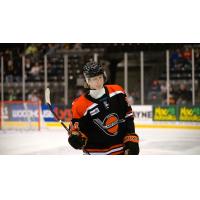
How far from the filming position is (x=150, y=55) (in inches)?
377

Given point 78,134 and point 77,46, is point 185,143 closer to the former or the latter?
point 77,46

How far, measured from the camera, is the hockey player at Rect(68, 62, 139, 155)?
3160 mm

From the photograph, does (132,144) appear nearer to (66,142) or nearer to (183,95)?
(66,142)

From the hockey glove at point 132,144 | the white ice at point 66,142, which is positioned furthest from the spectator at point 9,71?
the hockey glove at point 132,144

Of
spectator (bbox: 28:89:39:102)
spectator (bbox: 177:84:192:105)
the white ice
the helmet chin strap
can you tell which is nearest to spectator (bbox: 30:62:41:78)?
spectator (bbox: 28:89:39:102)

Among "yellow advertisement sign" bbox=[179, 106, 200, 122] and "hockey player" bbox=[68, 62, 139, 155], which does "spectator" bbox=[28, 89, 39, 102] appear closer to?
"yellow advertisement sign" bbox=[179, 106, 200, 122]

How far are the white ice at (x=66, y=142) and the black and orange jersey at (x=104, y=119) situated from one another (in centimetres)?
236

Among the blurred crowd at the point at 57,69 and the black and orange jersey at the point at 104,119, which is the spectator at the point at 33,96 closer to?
the blurred crowd at the point at 57,69

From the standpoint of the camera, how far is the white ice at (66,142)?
5.88 metres

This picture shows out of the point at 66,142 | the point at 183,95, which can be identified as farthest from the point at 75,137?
the point at 183,95

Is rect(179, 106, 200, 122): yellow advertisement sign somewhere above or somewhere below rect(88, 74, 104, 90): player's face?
below

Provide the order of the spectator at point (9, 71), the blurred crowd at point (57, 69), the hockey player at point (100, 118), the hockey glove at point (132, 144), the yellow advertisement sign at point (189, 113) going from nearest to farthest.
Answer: the hockey glove at point (132, 144), the hockey player at point (100, 118), the yellow advertisement sign at point (189, 113), the blurred crowd at point (57, 69), the spectator at point (9, 71)

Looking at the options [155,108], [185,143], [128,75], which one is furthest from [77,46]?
[185,143]

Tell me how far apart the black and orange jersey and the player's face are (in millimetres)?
60
